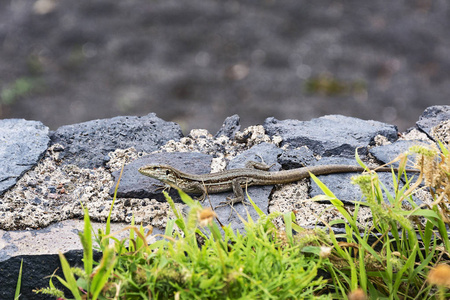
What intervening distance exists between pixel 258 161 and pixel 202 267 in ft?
5.39

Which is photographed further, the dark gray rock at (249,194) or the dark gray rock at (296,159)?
the dark gray rock at (296,159)

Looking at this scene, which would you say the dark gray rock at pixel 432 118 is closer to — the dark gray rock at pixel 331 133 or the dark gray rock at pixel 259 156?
the dark gray rock at pixel 331 133

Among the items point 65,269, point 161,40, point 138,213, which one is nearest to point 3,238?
point 138,213

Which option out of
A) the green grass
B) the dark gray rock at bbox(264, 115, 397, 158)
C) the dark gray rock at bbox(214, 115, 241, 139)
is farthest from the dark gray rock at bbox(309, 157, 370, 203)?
the dark gray rock at bbox(214, 115, 241, 139)

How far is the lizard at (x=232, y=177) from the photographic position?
11.9ft

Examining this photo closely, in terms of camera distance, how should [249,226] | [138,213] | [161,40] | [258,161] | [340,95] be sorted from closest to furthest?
[249,226]
[138,213]
[258,161]
[340,95]
[161,40]

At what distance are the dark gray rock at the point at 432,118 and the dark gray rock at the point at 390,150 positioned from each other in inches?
12.7

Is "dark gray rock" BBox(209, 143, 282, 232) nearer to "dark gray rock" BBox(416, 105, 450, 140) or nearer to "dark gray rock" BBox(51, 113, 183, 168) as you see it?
"dark gray rock" BBox(51, 113, 183, 168)

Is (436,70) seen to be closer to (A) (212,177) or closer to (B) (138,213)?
(A) (212,177)

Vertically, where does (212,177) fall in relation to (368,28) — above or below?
below

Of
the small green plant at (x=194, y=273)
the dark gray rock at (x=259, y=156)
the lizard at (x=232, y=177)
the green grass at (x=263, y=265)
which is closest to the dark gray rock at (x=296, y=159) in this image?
the dark gray rock at (x=259, y=156)

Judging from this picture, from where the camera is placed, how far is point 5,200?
11.6 feet

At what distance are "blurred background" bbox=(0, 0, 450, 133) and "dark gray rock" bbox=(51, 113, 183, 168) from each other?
2145 millimetres

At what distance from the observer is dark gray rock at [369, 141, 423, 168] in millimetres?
3871
